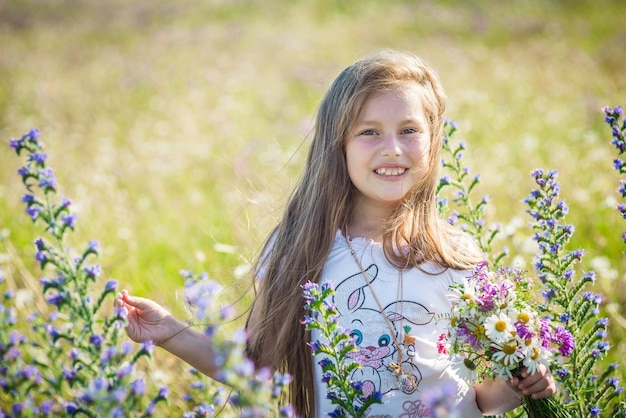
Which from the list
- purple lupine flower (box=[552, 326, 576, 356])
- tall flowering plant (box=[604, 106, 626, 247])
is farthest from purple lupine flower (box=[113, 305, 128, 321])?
tall flowering plant (box=[604, 106, 626, 247])

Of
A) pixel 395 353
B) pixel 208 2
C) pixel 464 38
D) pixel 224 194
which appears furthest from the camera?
pixel 208 2

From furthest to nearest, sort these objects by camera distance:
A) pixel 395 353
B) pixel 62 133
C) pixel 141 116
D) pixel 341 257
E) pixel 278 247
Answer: pixel 141 116
pixel 62 133
pixel 278 247
pixel 341 257
pixel 395 353

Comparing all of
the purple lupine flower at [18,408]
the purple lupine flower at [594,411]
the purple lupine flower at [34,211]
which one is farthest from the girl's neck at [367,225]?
the purple lupine flower at [18,408]

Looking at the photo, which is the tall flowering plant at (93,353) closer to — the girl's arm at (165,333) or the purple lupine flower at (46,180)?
the purple lupine flower at (46,180)

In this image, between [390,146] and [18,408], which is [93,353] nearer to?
[18,408]

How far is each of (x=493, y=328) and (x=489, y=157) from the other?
4.12 metres

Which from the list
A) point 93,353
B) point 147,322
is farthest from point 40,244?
point 147,322

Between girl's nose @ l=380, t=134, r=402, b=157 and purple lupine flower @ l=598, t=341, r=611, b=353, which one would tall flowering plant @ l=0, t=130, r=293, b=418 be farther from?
purple lupine flower @ l=598, t=341, r=611, b=353

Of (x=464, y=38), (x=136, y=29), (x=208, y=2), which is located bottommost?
(x=464, y=38)

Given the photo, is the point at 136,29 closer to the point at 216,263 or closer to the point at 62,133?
the point at 62,133

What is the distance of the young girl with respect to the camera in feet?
7.50

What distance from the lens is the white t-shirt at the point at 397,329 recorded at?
7.40 ft

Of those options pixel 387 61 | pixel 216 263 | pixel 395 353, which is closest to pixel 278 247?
pixel 395 353

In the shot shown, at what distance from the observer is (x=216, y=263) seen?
13.7 ft
